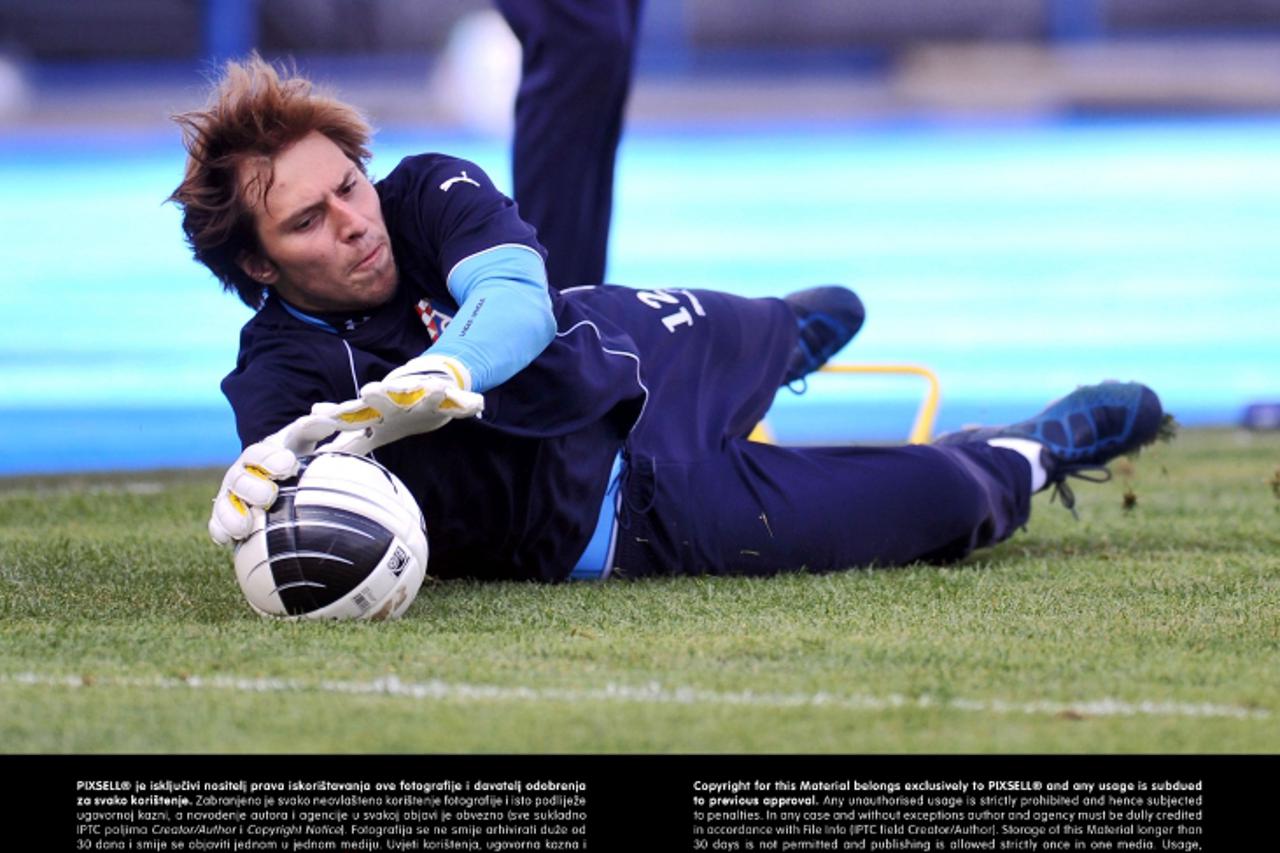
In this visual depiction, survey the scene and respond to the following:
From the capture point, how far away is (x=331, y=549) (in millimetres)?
3035

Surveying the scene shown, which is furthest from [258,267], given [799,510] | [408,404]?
[799,510]

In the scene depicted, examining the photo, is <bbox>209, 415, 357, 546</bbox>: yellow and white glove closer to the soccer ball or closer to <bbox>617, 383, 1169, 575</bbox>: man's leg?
the soccer ball

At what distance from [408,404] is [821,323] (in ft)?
5.71

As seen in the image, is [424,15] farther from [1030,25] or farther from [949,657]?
[949,657]

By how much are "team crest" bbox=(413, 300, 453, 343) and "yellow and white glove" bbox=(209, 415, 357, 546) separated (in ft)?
1.52

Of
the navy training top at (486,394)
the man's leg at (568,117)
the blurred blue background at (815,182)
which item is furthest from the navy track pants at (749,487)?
the blurred blue background at (815,182)

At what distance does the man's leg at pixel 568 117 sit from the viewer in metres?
4.52

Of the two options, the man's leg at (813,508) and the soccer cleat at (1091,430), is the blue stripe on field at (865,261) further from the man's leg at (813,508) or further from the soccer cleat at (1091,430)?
the man's leg at (813,508)

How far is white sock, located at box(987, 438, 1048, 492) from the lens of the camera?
4137 millimetres

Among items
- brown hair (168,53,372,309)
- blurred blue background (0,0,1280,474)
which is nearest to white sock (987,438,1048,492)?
brown hair (168,53,372,309)

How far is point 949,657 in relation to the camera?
9.12 ft

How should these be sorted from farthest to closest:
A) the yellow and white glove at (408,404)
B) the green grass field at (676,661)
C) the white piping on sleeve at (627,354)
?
1. the white piping on sleeve at (627,354)
2. the yellow and white glove at (408,404)
3. the green grass field at (676,661)

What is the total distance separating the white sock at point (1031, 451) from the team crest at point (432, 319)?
4.47ft
